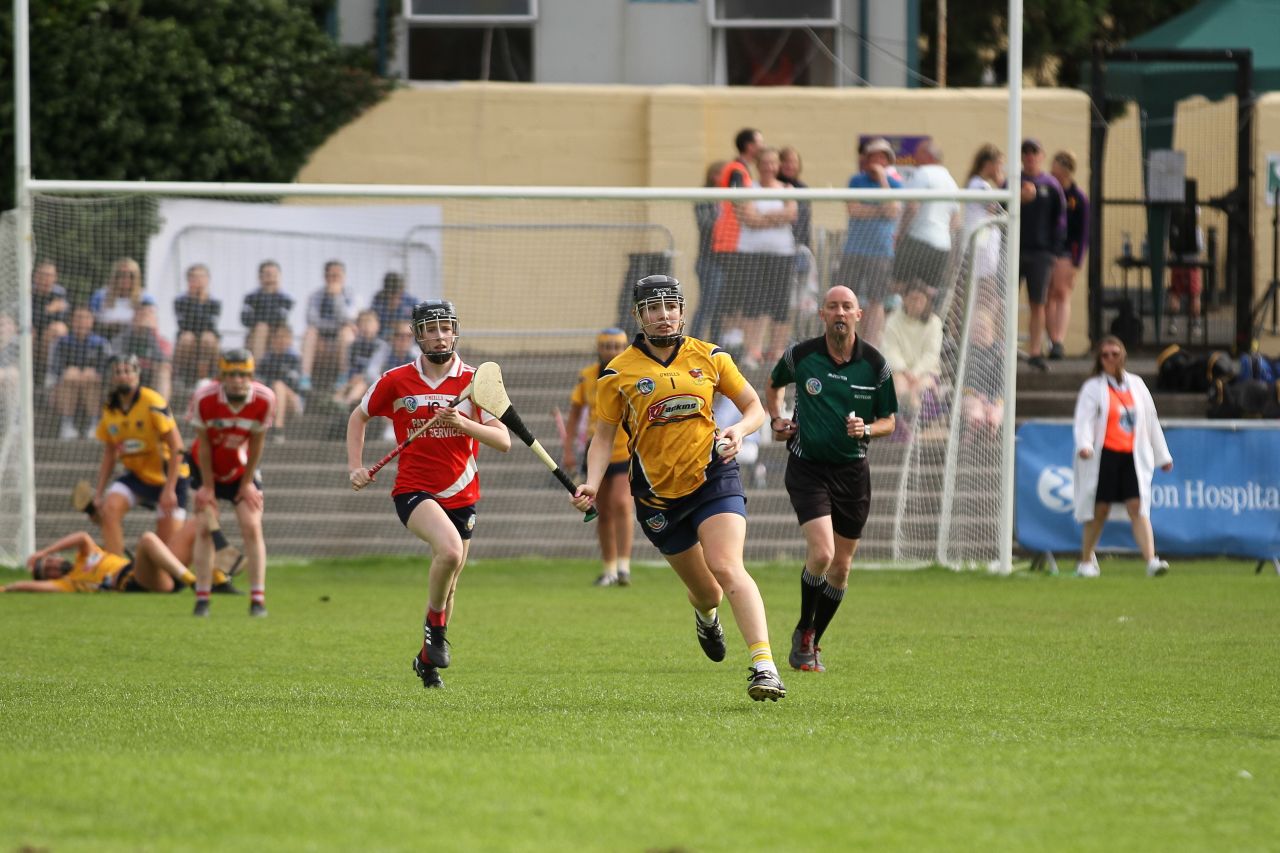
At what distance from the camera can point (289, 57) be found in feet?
73.9

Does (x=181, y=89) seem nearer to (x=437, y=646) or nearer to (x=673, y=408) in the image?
(x=437, y=646)

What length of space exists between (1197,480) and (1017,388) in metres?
2.97

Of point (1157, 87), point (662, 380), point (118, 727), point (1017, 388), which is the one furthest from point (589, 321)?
point (118, 727)

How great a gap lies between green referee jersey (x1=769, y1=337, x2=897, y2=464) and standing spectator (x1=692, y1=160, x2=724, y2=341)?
8.24 m

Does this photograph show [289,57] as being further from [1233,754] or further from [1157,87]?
[1233,754]

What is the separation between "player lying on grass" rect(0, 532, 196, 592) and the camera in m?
15.0

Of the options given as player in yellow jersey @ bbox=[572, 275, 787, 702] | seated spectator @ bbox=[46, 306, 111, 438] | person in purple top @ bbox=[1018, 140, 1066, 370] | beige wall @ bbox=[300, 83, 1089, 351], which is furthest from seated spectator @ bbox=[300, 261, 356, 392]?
player in yellow jersey @ bbox=[572, 275, 787, 702]

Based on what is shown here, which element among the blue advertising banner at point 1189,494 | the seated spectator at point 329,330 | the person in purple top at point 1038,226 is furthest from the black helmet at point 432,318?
the person in purple top at point 1038,226

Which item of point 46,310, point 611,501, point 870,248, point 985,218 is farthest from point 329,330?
point 985,218

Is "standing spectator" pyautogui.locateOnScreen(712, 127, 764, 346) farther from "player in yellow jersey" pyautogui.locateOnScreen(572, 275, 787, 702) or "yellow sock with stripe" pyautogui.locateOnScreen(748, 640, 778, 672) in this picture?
"yellow sock with stripe" pyautogui.locateOnScreen(748, 640, 778, 672)

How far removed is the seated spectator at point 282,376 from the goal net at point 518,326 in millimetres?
23

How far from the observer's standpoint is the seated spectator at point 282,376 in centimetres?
1830

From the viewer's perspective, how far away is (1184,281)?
22.1 m

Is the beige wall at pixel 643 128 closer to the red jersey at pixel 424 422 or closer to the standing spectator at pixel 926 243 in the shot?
the standing spectator at pixel 926 243
